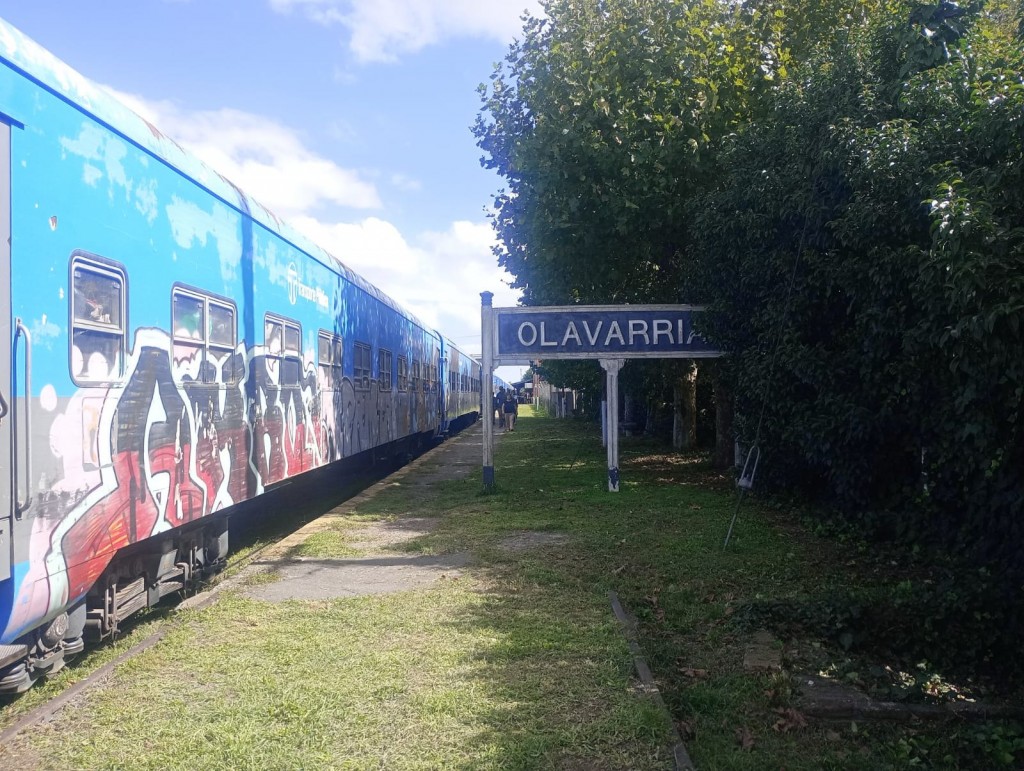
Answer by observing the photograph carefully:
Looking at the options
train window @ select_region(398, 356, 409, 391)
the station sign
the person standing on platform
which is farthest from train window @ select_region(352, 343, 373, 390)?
the person standing on platform

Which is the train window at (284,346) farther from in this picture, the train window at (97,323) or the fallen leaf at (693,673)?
the fallen leaf at (693,673)

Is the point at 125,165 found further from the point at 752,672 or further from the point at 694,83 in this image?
the point at 694,83

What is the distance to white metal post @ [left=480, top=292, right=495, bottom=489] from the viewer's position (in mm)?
12312

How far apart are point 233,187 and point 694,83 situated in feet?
27.7

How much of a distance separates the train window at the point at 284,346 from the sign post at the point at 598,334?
168 inches

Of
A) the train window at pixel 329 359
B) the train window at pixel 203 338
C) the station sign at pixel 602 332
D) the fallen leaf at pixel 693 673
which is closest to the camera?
the fallen leaf at pixel 693 673

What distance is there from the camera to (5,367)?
12.3 feet

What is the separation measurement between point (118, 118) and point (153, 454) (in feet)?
6.60

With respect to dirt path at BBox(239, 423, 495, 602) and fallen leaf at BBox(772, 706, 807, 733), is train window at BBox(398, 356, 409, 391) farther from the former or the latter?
fallen leaf at BBox(772, 706, 807, 733)

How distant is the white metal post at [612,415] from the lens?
12141 mm

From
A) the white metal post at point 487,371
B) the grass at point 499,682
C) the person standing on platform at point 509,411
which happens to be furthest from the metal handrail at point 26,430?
the person standing on platform at point 509,411

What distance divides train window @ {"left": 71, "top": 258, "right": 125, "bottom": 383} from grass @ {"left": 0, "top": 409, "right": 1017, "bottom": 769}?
169 cm

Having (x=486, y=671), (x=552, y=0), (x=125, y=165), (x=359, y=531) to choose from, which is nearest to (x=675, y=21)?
(x=552, y=0)

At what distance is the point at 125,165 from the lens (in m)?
5.06
